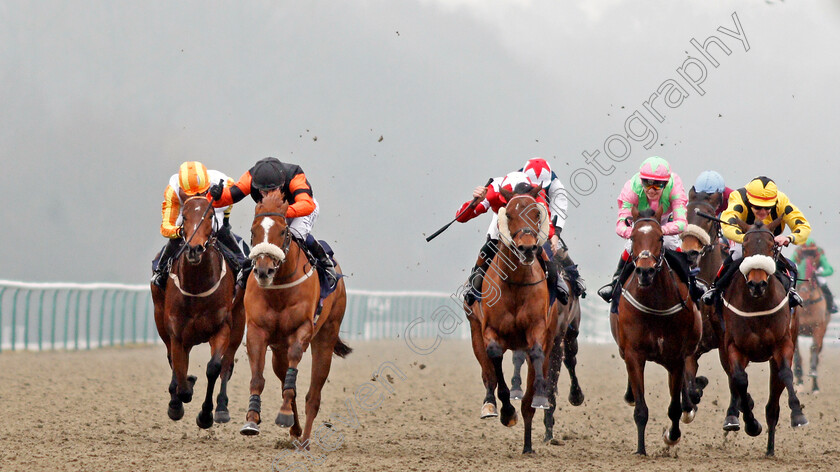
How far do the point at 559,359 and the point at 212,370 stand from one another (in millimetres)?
3399

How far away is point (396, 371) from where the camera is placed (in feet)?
58.8

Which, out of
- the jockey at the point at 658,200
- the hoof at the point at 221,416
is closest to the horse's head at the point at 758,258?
the jockey at the point at 658,200

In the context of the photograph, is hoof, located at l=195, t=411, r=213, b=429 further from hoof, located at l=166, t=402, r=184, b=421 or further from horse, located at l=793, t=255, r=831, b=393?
horse, located at l=793, t=255, r=831, b=393

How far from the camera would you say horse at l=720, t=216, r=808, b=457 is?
867 centimetres

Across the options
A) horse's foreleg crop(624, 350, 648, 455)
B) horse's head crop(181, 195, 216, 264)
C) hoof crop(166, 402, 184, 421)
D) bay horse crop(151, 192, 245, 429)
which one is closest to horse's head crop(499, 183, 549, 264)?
horse's foreleg crop(624, 350, 648, 455)

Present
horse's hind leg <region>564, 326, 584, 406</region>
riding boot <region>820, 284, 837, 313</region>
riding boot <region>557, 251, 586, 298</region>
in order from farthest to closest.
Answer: riding boot <region>820, 284, 837, 313</region>
horse's hind leg <region>564, 326, 584, 406</region>
riding boot <region>557, 251, 586, 298</region>

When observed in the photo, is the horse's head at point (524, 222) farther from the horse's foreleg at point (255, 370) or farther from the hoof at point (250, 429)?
the hoof at point (250, 429)

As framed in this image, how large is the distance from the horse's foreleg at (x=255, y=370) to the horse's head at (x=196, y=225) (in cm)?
78

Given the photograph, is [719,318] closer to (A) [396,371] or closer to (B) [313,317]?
(B) [313,317]

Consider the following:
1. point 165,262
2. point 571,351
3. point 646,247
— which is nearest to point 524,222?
point 646,247

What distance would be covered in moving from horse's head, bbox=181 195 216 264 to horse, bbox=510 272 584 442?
2.77m

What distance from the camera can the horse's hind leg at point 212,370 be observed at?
8977 millimetres

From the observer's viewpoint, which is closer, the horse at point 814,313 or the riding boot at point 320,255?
the riding boot at point 320,255

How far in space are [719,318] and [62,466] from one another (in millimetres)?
5325
